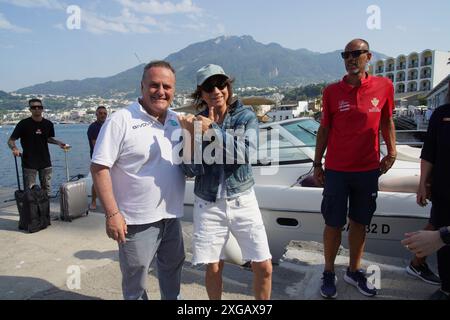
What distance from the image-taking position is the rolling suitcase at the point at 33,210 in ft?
15.3

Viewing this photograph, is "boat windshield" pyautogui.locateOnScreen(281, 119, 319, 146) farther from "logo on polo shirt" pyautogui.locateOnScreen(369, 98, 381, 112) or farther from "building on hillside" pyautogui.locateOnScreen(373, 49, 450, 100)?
"building on hillside" pyautogui.locateOnScreen(373, 49, 450, 100)

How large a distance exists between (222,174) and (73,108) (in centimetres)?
9201

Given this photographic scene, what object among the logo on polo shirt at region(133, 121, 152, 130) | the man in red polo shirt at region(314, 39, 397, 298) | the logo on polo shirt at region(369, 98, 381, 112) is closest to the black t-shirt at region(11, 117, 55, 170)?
the logo on polo shirt at region(133, 121, 152, 130)

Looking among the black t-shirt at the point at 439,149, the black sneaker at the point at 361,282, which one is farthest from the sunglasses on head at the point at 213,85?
the black sneaker at the point at 361,282

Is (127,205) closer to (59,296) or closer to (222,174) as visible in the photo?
(222,174)

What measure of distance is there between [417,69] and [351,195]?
4123 inches

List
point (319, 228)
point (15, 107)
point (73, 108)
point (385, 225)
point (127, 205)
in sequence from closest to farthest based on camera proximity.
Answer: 1. point (127, 205)
2. point (385, 225)
3. point (319, 228)
4. point (15, 107)
5. point (73, 108)

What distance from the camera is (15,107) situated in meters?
75.2

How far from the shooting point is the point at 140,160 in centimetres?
214

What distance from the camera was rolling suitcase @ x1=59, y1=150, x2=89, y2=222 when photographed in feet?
17.0

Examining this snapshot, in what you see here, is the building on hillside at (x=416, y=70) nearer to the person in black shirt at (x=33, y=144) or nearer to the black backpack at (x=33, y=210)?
the person in black shirt at (x=33, y=144)

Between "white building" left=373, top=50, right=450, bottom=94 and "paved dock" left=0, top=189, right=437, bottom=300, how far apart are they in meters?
87.6

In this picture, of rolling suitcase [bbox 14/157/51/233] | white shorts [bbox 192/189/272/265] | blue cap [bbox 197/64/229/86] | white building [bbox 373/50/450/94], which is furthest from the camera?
white building [bbox 373/50/450/94]
